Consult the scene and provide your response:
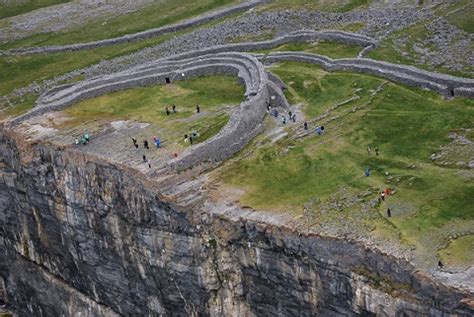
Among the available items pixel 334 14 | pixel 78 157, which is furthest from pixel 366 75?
pixel 78 157

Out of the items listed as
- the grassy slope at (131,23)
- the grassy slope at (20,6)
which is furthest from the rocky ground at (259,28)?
the grassy slope at (20,6)

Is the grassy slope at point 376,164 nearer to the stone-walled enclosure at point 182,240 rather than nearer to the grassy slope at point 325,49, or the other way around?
the stone-walled enclosure at point 182,240

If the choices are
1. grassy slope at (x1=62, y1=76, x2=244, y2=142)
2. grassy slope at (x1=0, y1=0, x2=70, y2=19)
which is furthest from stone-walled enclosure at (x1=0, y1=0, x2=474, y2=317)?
grassy slope at (x1=0, y1=0, x2=70, y2=19)

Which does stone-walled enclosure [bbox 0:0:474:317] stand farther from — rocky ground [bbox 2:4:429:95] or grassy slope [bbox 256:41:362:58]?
rocky ground [bbox 2:4:429:95]

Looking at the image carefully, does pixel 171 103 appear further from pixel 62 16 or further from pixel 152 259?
pixel 62 16

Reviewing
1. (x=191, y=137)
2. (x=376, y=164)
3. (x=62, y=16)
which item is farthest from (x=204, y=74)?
(x=62, y=16)

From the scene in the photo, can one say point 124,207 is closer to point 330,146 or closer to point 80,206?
point 80,206
